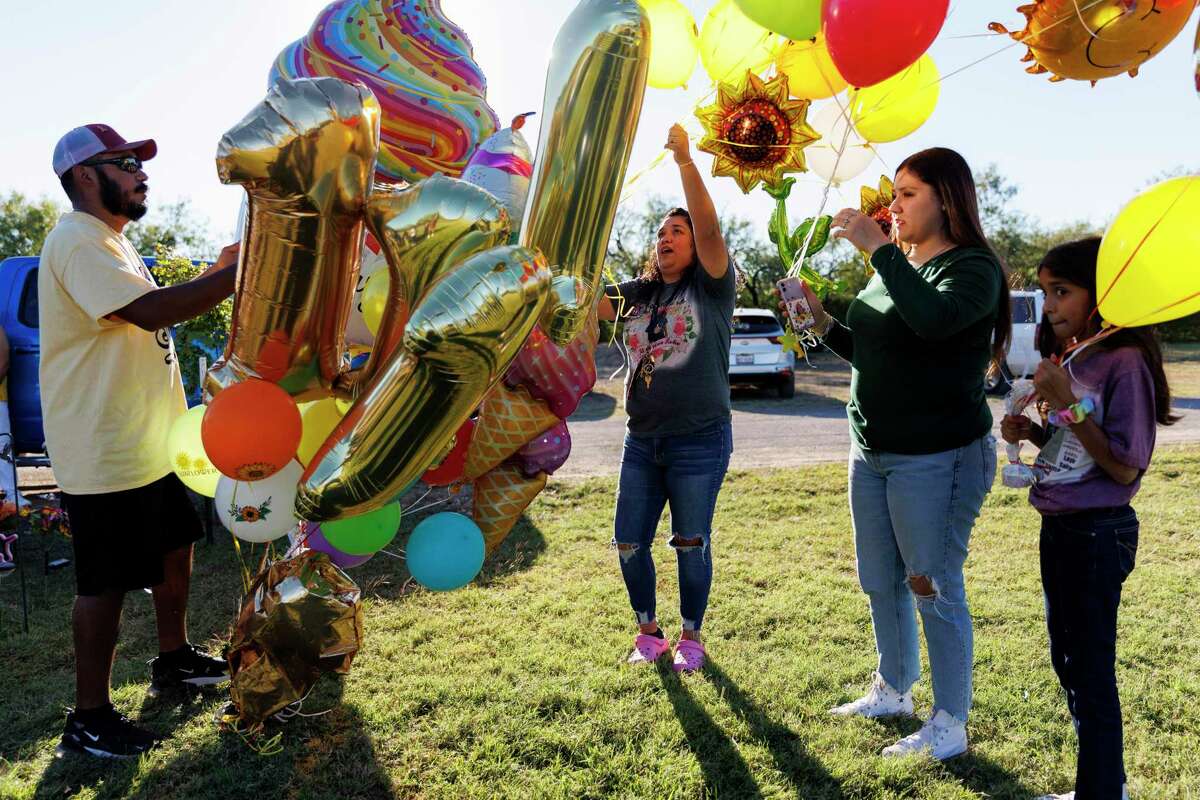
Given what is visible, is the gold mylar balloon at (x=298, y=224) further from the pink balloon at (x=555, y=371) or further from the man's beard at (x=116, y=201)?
the man's beard at (x=116, y=201)

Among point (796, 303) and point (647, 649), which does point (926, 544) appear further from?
point (647, 649)

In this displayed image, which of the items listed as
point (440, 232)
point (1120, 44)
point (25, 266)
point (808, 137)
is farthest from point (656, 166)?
point (25, 266)

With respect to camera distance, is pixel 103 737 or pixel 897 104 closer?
pixel 103 737

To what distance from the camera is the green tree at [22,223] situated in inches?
1251

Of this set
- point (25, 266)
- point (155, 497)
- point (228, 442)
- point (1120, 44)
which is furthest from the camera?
point (25, 266)

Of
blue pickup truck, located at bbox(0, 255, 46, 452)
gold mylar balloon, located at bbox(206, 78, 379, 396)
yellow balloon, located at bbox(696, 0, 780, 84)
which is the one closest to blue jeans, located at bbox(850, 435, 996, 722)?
yellow balloon, located at bbox(696, 0, 780, 84)

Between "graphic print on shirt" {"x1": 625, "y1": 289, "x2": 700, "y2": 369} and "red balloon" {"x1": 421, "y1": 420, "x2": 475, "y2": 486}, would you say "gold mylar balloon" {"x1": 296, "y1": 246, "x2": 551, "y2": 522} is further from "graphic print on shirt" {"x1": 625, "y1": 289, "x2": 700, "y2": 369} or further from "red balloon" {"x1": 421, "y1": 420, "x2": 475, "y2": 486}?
"graphic print on shirt" {"x1": 625, "y1": 289, "x2": 700, "y2": 369}

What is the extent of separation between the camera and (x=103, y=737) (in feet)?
8.01

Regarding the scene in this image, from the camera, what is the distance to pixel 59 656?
3240 millimetres

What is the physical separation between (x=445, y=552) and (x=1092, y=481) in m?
1.69

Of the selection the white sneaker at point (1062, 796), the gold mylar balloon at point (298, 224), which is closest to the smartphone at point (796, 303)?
the gold mylar balloon at point (298, 224)

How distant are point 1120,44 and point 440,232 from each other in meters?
1.78

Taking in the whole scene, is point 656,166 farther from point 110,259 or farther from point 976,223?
point 110,259

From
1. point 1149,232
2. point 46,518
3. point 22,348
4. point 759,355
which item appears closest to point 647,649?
point 1149,232
